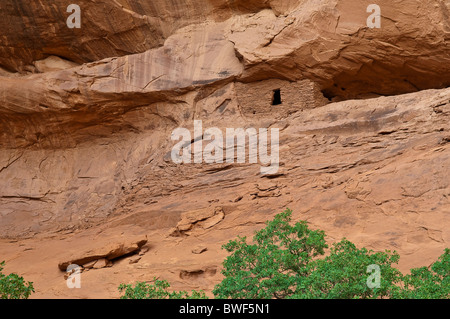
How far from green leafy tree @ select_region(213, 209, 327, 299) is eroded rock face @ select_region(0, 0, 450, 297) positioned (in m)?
2.13

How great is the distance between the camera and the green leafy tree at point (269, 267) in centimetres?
768

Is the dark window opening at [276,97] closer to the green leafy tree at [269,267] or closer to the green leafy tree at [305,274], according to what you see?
the green leafy tree at [269,267]

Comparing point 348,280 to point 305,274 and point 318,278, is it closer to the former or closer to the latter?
point 318,278

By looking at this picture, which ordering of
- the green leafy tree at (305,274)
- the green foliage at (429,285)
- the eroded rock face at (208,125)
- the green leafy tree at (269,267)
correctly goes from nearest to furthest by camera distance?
the green foliage at (429,285)
the green leafy tree at (305,274)
the green leafy tree at (269,267)
the eroded rock face at (208,125)

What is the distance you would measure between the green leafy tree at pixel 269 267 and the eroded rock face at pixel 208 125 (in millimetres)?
2130

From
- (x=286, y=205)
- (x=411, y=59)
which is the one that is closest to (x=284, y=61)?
(x=411, y=59)

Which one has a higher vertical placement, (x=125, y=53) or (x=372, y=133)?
(x=125, y=53)

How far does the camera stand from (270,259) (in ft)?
27.0

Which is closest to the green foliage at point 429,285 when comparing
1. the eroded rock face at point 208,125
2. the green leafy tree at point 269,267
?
the green leafy tree at point 269,267

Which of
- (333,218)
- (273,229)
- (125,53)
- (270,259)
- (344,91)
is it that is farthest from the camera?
(125,53)

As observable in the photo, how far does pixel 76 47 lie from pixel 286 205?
986cm

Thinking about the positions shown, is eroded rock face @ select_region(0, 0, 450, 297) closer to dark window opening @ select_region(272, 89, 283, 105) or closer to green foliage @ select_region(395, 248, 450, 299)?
dark window opening @ select_region(272, 89, 283, 105)

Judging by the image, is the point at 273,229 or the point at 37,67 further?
the point at 37,67

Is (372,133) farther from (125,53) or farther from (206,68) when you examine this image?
(125,53)
